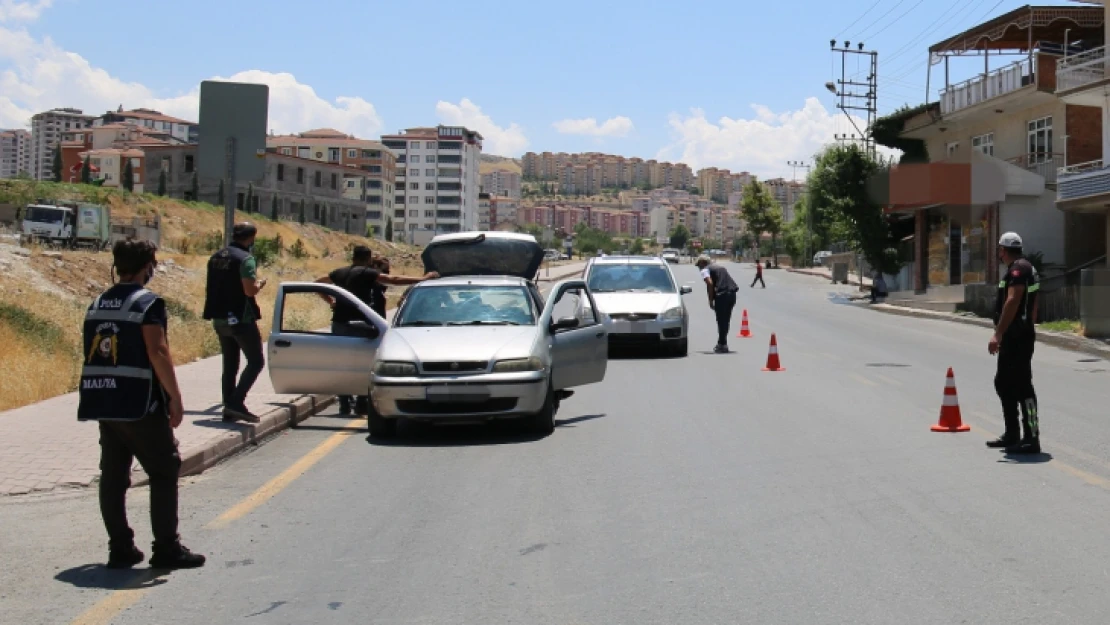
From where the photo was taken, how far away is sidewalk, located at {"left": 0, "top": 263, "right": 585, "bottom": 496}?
881 centimetres

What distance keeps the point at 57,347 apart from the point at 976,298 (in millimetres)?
27566

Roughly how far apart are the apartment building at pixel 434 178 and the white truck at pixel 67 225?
119 m

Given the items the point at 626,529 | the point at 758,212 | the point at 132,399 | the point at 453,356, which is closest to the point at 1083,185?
the point at 453,356

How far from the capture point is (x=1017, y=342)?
9.95 metres

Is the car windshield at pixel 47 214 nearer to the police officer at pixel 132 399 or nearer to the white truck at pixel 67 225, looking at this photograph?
the white truck at pixel 67 225

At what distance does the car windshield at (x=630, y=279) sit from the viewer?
21953 mm

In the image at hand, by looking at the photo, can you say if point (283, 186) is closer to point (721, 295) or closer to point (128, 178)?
point (128, 178)

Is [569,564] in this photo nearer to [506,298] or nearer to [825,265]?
[506,298]

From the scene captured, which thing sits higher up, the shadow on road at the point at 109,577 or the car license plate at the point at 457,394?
the car license plate at the point at 457,394

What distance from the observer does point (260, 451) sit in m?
10.6

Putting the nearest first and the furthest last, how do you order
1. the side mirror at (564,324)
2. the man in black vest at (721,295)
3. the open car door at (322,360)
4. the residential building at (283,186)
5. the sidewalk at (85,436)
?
the sidewalk at (85,436) → the open car door at (322,360) → the side mirror at (564,324) → the man in black vest at (721,295) → the residential building at (283,186)

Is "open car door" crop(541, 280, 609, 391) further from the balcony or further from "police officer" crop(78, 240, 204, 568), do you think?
the balcony

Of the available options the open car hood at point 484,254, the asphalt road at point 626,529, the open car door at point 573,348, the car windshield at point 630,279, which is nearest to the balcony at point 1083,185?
the car windshield at point 630,279

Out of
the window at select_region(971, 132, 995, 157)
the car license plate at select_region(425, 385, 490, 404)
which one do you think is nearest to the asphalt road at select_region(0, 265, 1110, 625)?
the car license plate at select_region(425, 385, 490, 404)
